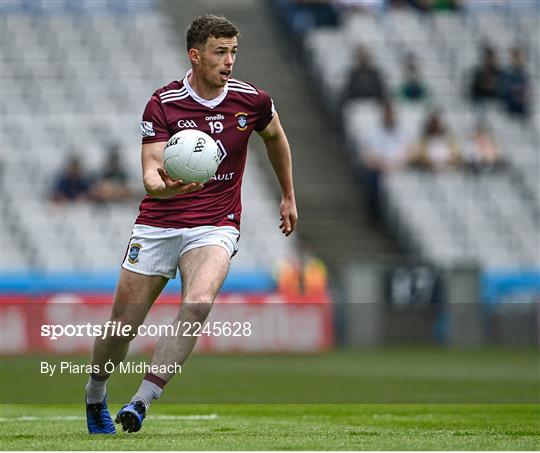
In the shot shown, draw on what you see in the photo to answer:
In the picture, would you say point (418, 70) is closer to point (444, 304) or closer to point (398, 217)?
point (398, 217)

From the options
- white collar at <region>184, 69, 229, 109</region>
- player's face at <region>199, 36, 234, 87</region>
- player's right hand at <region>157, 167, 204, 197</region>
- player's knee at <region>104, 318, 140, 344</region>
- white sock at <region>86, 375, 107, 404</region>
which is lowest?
white sock at <region>86, 375, 107, 404</region>

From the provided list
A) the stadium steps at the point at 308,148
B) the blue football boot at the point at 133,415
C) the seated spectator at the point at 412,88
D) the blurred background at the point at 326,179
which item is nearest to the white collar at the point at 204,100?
the blue football boot at the point at 133,415

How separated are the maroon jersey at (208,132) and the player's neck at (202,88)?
0.02 metres

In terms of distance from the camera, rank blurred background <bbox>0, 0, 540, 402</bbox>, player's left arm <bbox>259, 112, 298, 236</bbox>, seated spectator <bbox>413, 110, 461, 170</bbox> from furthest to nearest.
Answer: seated spectator <bbox>413, 110, 461, 170</bbox>, blurred background <bbox>0, 0, 540, 402</bbox>, player's left arm <bbox>259, 112, 298, 236</bbox>

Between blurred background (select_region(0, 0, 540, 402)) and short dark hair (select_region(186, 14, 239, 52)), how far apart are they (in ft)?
29.2

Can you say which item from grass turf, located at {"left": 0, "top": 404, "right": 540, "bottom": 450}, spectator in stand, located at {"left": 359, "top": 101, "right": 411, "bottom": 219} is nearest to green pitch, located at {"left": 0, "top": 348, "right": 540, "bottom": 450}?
grass turf, located at {"left": 0, "top": 404, "right": 540, "bottom": 450}

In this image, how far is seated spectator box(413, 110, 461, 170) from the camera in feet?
83.4

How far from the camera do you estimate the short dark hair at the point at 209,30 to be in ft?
27.4

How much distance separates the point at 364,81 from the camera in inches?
1027

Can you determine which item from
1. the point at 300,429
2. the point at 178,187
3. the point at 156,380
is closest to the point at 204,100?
the point at 178,187

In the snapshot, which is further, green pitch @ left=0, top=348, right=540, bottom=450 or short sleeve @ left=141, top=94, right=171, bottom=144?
short sleeve @ left=141, top=94, right=171, bottom=144

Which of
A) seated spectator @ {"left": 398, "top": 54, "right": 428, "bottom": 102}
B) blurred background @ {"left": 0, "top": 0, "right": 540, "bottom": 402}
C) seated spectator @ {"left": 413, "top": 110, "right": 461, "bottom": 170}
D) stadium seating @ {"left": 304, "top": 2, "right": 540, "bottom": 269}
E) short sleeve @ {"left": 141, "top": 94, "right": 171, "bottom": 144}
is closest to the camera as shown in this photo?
short sleeve @ {"left": 141, "top": 94, "right": 171, "bottom": 144}

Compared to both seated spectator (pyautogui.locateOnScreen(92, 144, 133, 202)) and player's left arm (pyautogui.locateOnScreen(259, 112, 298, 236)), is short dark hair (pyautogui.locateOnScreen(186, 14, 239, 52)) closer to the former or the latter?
player's left arm (pyautogui.locateOnScreen(259, 112, 298, 236))

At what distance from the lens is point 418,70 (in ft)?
91.8
